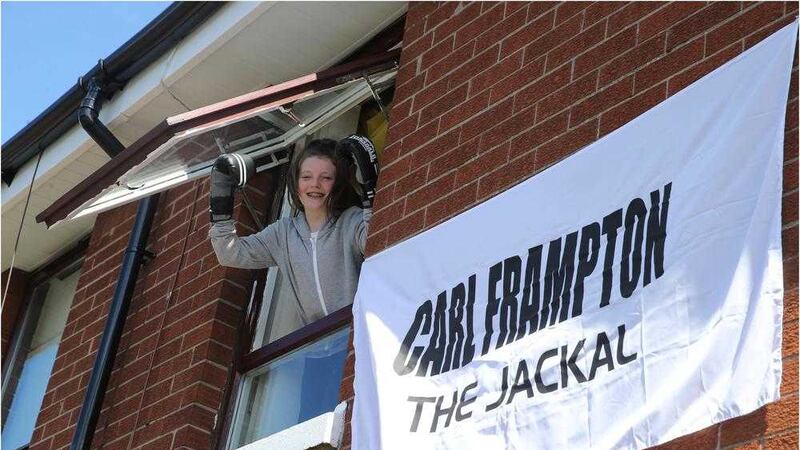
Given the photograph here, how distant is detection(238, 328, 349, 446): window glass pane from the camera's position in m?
6.48

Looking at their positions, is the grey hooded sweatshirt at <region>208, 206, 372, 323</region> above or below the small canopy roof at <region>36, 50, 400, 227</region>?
below

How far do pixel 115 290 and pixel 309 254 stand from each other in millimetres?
1533

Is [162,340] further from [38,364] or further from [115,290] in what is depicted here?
[38,364]

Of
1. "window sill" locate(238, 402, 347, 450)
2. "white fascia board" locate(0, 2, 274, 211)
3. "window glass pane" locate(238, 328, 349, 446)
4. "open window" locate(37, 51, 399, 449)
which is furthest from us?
"white fascia board" locate(0, 2, 274, 211)

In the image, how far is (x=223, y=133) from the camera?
729 cm

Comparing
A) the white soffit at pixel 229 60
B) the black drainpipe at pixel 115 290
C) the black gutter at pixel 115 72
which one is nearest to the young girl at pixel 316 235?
the white soffit at pixel 229 60

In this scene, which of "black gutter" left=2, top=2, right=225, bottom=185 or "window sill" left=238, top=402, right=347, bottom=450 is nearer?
"window sill" left=238, top=402, right=347, bottom=450

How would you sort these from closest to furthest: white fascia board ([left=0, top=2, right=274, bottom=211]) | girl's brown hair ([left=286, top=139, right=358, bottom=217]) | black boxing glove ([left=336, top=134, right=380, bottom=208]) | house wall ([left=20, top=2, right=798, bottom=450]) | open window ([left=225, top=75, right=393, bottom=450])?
house wall ([left=20, top=2, right=798, bottom=450]) → open window ([left=225, top=75, right=393, bottom=450]) → black boxing glove ([left=336, top=134, right=380, bottom=208]) → girl's brown hair ([left=286, top=139, right=358, bottom=217]) → white fascia board ([left=0, top=2, right=274, bottom=211])

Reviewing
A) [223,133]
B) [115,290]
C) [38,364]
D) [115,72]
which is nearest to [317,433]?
[223,133]

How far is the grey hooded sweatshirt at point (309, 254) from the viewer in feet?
22.3

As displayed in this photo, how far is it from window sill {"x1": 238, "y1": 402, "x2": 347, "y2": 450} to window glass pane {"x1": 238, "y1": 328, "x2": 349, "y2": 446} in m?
0.27

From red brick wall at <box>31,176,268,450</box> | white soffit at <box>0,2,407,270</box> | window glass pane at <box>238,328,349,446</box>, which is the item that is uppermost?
white soffit at <box>0,2,407,270</box>

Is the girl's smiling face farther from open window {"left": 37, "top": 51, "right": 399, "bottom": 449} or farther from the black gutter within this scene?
the black gutter

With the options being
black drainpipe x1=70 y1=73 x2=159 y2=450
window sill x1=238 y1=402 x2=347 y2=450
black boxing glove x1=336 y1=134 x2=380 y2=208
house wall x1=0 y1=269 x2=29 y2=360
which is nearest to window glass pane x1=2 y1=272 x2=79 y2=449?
house wall x1=0 y1=269 x2=29 y2=360
